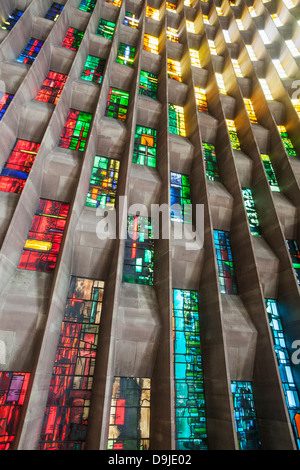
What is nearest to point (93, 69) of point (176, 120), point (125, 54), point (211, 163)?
point (125, 54)

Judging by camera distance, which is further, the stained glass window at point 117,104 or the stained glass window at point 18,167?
the stained glass window at point 117,104

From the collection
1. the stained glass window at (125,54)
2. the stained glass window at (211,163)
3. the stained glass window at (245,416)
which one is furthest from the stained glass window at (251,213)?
the stained glass window at (125,54)

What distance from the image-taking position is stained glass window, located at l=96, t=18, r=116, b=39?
16.2 m

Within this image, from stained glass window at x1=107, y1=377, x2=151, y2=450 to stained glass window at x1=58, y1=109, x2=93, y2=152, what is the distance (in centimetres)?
1006

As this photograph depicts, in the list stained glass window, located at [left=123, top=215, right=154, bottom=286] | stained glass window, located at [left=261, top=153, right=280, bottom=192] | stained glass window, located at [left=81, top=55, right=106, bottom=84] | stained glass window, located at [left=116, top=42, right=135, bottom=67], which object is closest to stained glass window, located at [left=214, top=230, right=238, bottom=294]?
stained glass window, located at [left=123, top=215, right=154, bottom=286]

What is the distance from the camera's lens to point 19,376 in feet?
23.9

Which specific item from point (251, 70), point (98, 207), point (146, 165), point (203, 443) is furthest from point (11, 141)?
point (251, 70)

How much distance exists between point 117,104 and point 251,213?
9.58m

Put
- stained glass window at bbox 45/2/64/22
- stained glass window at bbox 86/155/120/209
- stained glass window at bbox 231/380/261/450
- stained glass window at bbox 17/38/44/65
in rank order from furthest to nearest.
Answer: stained glass window at bbox 45/2/64/22
stained glass window at bbox 17/38/44/65
stained glass window at bbox 86/155/120/209
stained glass window at bbox 231/380/261/450

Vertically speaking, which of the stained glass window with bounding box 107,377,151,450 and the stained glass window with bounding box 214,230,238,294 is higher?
the stained glass window with bounding box 214,230,238,294

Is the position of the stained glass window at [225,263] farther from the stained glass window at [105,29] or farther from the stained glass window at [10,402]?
the stained glass window at [105,29]

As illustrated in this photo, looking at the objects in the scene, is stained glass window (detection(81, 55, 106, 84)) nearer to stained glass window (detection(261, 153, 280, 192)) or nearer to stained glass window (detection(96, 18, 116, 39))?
stained glass window (detection(96, 18, 116, 39))

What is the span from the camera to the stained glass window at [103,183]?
1109 cm

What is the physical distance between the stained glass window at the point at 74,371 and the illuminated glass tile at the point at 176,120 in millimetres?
9925
